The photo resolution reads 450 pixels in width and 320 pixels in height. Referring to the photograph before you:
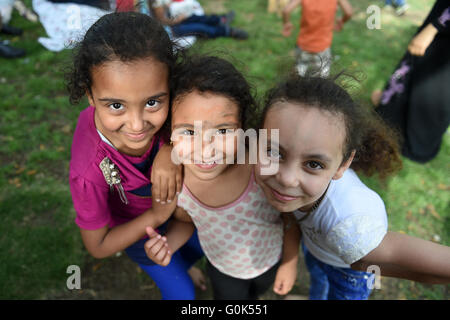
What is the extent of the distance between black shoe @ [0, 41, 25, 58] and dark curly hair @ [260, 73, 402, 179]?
4485 mm

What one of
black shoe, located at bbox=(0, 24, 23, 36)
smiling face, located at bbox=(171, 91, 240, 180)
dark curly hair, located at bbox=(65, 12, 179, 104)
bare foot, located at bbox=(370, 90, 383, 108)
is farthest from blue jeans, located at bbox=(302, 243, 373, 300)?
black shoe, located at bbox=(0, 24, 23, 36)

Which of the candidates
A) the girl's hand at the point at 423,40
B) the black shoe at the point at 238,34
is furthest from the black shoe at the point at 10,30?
the girl's hand at the point at 423,40

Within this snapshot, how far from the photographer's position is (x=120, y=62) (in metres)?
1.21

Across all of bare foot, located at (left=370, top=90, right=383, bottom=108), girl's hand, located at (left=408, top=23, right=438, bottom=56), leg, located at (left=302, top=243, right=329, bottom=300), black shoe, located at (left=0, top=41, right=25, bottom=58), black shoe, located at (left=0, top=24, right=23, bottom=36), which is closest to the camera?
leg, located at (left=302, top=243, right=329, bottom=300)

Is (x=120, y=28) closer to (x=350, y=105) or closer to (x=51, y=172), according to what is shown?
(x=350, y=105)

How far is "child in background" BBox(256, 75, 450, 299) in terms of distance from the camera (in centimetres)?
115

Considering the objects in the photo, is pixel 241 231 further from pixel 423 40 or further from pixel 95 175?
pixel 423 40

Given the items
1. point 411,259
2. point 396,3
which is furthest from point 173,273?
point 396,3

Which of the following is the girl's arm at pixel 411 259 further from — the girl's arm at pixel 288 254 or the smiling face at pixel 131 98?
the smiling face at pixel 131 98

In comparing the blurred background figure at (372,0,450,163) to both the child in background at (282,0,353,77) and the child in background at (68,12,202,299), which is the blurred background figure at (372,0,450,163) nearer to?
the child in background at (282,0,353,77)

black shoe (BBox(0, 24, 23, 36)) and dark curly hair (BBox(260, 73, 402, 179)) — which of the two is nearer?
dark curly hair (BBox(260, 73, 402, 179))

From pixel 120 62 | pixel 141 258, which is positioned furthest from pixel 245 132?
pixel 141 258

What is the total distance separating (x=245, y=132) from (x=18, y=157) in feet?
9.38

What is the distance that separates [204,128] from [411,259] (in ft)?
3.01
